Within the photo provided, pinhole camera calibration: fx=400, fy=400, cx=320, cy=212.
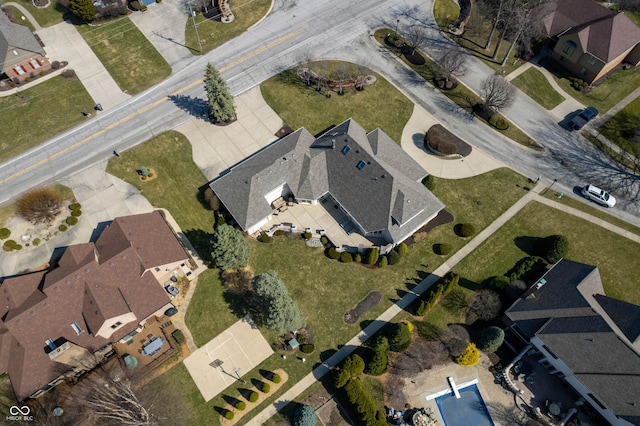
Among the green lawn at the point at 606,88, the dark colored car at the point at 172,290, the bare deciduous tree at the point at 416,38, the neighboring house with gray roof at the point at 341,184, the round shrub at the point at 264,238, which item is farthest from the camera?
the bare deciduous tree at the point at 416,38

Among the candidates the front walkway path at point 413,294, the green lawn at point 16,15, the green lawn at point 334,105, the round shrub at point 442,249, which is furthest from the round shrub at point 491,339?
the green lawn at point 16,15

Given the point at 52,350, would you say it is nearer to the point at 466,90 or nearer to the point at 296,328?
the point at 296,328

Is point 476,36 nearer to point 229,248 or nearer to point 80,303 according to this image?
point 229,248

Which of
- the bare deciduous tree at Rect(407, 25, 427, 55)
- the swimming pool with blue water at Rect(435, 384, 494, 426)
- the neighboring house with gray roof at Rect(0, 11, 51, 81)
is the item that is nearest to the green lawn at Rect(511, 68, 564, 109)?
the bare deciduous tree at Rect(407, 25, 427, 55)

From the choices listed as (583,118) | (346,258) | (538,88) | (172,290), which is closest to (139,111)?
(172,290)

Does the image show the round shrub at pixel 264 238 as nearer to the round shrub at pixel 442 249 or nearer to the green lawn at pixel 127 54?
the round shrub at pixel 442 249

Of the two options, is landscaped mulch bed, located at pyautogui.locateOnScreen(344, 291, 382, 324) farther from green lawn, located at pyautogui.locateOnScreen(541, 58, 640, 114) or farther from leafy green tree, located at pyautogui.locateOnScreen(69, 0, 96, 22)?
leafy green tree, located at pyautogui.locateOnScreen(69, 0, 96, 22)
